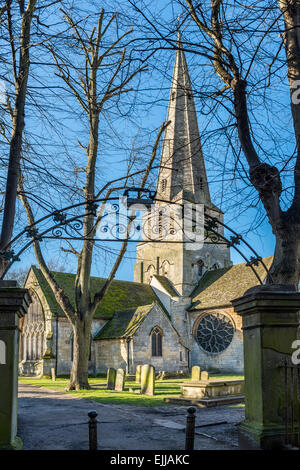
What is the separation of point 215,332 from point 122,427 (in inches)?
923

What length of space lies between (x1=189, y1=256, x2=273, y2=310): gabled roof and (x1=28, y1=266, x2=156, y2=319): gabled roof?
167 inches

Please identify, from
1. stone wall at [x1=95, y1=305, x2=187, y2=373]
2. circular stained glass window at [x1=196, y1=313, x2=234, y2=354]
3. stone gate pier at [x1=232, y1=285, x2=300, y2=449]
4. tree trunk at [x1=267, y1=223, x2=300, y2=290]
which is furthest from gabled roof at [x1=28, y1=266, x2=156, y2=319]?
stone gate pier at [x1=232, y1=285, x2=300, y2=449]

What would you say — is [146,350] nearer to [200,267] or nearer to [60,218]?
[200,267]

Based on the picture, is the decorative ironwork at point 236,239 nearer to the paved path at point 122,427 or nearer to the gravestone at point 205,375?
the paved path at point 122,427

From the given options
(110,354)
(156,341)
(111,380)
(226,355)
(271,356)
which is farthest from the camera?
(226,355)

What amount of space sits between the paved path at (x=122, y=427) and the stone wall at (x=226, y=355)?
17.6 metres

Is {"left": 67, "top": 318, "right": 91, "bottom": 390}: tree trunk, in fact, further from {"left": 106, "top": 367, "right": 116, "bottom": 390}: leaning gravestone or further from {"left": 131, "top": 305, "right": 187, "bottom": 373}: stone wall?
{"left": 131, "top": 305, "right": 187, "bottom": 373}: stone wall

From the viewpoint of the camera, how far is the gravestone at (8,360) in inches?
198

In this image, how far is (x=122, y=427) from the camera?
336 inches

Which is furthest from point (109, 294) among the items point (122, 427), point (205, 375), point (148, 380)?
point (122, 427)

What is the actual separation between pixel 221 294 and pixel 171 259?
6.91m

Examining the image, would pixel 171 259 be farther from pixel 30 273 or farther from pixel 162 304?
pixel 30 273

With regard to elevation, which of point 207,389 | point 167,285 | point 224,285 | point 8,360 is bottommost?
point 207,389

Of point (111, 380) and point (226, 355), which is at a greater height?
point (111, 380)
